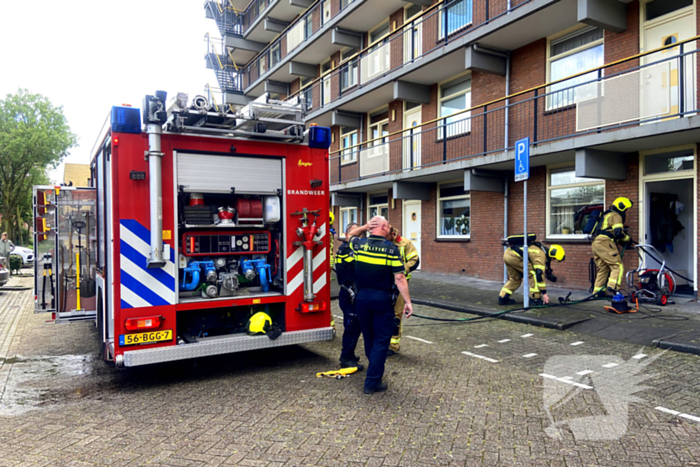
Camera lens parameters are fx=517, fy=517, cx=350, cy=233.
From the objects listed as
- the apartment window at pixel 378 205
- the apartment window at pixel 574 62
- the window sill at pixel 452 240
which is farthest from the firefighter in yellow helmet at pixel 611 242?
the apartment window at pixel 378 205

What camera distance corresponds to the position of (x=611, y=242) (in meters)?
9.50

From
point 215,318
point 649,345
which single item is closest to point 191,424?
point 215,318

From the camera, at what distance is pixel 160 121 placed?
5.02m

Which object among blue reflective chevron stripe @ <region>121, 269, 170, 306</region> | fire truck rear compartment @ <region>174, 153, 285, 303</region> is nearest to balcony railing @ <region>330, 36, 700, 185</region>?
fire truck rear compartment @ <region>174, 153, 285, 303</region>

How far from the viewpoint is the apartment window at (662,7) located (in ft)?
32.3

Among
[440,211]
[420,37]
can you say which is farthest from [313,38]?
[440,211]

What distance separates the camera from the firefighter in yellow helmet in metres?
9.36

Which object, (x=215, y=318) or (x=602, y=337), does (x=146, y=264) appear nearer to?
(x=215, y=318)

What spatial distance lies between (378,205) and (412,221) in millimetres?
2313

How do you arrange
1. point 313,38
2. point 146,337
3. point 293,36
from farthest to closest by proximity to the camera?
point 293,36
point 313,38
point 146,337

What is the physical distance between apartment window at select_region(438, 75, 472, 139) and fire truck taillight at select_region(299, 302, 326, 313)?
9.40 metres

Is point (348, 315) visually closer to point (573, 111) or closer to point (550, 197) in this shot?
point (573, 111)

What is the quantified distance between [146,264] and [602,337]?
5967 millimetres

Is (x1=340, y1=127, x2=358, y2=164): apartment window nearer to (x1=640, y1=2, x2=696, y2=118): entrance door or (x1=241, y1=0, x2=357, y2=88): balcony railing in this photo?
(x1=241, y1=0, x2=357, y2=88): balcony railing
